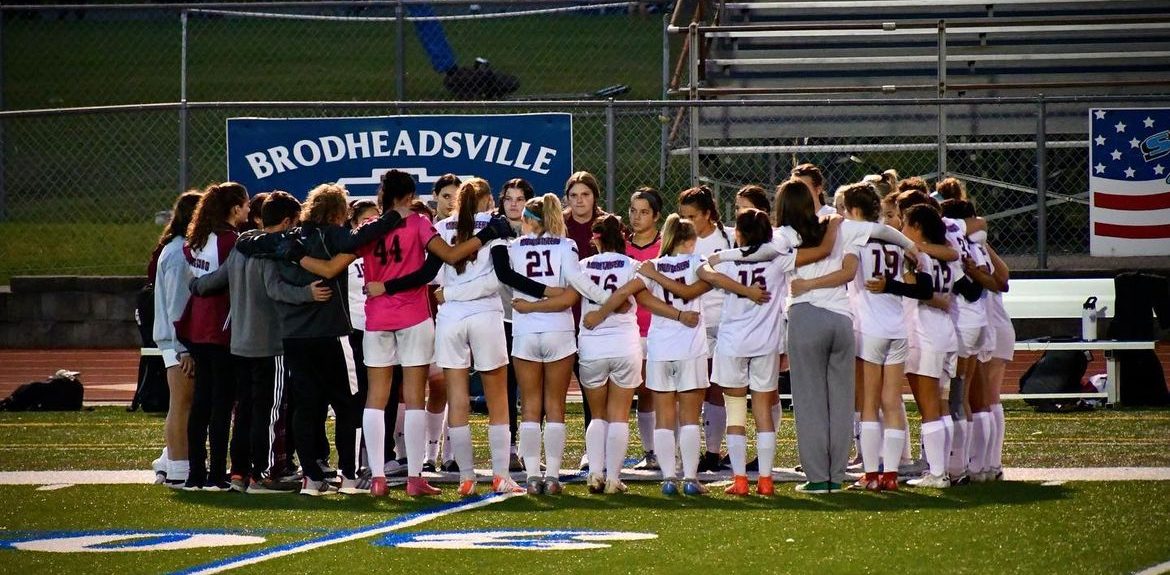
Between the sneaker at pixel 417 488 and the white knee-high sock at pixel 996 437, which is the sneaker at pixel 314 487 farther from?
the white knee-high sock at pixel 996 437

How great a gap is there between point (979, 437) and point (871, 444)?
72 cm

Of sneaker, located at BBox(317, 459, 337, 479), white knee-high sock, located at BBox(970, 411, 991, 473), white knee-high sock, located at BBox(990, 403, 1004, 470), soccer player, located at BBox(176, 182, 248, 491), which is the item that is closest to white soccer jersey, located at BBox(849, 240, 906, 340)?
white knee-high sock, located at BBox(970, 411, 991, 473)

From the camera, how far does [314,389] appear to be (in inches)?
375

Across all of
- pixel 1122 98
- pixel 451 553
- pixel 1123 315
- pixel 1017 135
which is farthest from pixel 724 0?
pixel 451 553

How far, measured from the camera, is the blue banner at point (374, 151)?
1412cm

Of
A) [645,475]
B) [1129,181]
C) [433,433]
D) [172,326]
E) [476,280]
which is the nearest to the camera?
[476,280]

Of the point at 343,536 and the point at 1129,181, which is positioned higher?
the point at 1129,181

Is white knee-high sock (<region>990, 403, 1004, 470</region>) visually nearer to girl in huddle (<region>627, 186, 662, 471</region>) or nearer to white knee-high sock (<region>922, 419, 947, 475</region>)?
white knee-high sock (<region>922, 419, 947, 475</region>)

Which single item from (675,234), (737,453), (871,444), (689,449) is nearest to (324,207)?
(675,234)

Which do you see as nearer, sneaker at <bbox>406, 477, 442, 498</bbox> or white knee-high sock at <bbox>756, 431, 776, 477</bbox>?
white knee-high sock at <bbox>756, 431, 776, 477</bbox>

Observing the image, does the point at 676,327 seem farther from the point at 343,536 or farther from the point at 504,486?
the point at 343,536

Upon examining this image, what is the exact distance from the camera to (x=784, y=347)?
9742mm

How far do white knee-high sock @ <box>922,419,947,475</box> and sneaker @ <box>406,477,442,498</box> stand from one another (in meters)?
2.75

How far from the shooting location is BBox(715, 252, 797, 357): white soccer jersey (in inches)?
360
